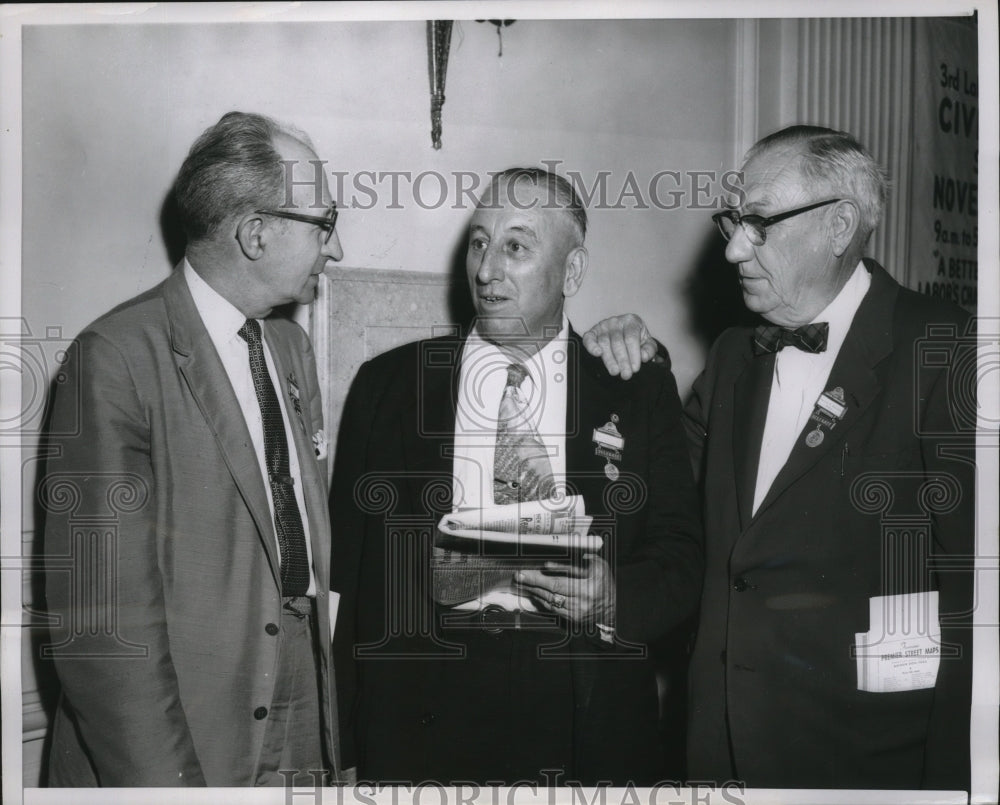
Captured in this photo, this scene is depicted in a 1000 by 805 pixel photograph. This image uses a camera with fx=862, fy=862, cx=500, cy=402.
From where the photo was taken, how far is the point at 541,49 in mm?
2242

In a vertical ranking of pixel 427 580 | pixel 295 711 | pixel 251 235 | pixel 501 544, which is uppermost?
pixel 251 235

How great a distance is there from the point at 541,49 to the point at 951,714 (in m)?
2.00

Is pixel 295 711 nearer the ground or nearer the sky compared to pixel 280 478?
nearer the ground

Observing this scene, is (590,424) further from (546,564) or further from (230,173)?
(230,173)

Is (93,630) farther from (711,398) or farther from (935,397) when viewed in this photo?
(935,397)

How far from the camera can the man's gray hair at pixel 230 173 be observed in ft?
6.89

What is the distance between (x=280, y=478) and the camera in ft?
6.93

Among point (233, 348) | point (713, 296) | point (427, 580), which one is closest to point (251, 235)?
point (233, 348)

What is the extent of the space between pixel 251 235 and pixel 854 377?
1.51m

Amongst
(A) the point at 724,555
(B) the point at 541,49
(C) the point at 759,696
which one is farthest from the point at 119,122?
(C) the point at 759,696

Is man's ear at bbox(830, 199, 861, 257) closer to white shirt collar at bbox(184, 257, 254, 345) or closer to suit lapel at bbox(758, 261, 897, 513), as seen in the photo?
suit lapel at bbox(758, 261, 897, 513)

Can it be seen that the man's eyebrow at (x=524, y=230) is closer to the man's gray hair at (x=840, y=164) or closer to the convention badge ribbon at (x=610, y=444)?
the convention badge ribbon at (x=610, y=444)

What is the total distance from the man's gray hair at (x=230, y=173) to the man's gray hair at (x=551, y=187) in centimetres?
50

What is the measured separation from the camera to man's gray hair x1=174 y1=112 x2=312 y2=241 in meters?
2.10
